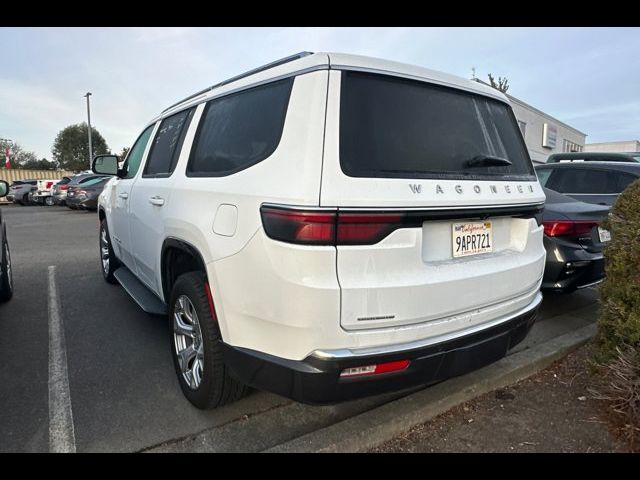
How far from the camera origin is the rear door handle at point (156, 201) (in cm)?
293

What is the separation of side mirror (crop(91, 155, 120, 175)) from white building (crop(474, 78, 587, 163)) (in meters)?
21.3

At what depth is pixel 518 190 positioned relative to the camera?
2.41 metres

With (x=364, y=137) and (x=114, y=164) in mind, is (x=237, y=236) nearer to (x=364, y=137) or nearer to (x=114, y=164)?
(x=364, y=137)

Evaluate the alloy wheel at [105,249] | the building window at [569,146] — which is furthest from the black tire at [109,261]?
the building window at [569,146]

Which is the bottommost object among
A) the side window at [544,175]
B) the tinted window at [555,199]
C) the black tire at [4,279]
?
the black tire at [4,279]

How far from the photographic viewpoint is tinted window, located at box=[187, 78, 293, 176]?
205cm

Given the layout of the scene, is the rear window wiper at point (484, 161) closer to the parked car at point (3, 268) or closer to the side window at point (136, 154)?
the side window at point (136, 154)

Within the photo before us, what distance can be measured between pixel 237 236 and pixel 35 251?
7.98m

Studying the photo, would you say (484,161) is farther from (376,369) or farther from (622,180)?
(622,180)

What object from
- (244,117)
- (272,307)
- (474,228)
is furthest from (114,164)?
(474,228)

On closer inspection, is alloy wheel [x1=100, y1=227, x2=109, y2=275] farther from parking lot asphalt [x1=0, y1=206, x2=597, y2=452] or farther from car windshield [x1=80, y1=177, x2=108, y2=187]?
car windshield [x1=80, y1=177, x2=108, y2=187]

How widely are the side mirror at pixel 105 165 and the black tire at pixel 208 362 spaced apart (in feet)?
8.53

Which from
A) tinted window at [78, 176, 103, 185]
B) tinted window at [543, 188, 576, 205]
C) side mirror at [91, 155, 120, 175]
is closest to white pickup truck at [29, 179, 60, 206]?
tinted window at [78, 176, 103, 185]

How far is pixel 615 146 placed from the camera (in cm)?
3978
